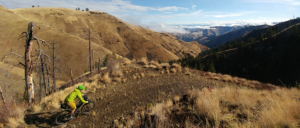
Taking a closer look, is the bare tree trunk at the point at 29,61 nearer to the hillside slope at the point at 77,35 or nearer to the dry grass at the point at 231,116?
the dry grass at the point at 231,116

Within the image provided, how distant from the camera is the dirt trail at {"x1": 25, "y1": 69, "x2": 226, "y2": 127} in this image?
5.86m

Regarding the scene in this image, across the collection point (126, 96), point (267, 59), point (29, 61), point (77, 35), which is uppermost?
point (77, 35)

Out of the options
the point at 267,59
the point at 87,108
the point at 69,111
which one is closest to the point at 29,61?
the point at 69,111

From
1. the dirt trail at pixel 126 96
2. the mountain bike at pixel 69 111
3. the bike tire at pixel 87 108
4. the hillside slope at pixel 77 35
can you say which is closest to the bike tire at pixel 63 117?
the mountain bike at pixel 69 111

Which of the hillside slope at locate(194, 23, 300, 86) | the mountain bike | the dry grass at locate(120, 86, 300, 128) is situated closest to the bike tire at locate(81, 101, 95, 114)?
the mountain bike

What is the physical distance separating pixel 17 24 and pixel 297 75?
165 meters

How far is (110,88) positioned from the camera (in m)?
9.30

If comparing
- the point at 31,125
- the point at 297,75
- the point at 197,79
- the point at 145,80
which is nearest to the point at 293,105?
the point at 197,79

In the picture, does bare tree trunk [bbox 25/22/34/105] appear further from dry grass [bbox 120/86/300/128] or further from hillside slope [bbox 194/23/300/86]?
hillside slope [bbox 194/23/300/86]

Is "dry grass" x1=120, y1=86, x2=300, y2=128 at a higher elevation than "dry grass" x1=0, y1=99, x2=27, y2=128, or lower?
higher

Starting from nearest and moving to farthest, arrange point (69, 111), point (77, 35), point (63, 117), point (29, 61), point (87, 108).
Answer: point (63, 117) → point (69, 111) → point (87, 108) → point (29, 61) → point (77, 35)

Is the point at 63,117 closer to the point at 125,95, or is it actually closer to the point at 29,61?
the point at 125,95

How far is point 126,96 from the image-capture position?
7.99 metres

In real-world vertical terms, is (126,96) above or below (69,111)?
above
